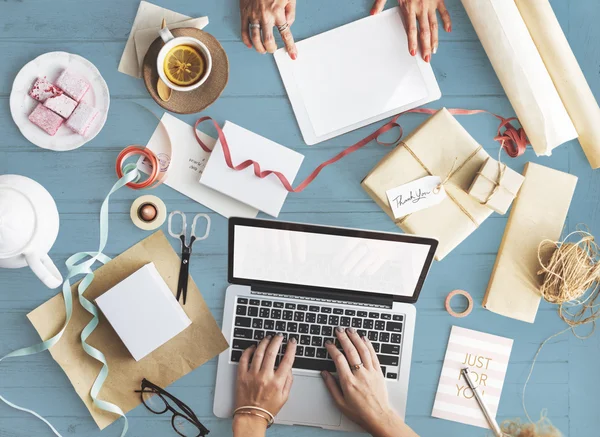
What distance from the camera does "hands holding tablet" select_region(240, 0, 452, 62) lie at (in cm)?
98

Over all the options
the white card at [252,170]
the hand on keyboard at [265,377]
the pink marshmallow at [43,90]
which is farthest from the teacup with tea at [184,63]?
the hand on keyboard at [265,377]

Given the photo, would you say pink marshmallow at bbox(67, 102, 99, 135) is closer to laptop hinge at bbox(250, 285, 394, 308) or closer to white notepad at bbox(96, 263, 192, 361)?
white notepad at bbox(96, 263, 192, 361)

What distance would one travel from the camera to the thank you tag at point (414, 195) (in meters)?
0.99

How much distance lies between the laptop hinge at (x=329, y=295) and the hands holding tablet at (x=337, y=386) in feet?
0.19

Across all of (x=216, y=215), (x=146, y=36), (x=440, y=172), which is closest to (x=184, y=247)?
(x=216, y=215)

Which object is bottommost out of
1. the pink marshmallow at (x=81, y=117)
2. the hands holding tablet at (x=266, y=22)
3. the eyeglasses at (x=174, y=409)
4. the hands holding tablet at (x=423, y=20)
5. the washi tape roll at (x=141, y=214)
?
the eyeglasses at (x=174, y=409)

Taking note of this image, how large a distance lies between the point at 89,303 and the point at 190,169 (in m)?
0.31

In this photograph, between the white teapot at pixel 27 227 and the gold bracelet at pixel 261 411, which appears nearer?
the white teapot at pixel 27 227

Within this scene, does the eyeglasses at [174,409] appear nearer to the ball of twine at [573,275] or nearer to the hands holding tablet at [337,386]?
the hands holding tablet at [337,386]

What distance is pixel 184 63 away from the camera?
0.97 m

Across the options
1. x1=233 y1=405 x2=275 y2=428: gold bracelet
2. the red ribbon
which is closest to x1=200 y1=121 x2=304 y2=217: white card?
the red ribbon

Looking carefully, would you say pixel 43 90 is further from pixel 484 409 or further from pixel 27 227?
pixel 484 409

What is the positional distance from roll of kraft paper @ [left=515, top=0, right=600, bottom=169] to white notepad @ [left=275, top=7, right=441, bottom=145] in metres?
0.23

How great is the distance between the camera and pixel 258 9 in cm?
98
